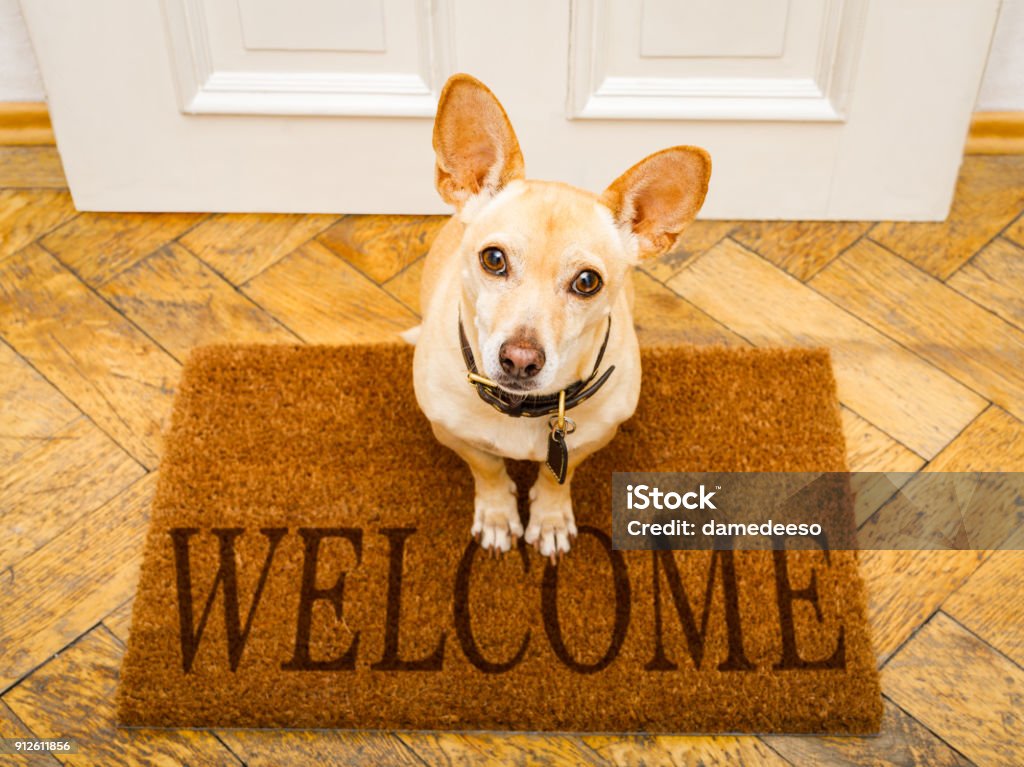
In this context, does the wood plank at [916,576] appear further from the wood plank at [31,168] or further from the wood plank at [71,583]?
the wood plank at [31,168]

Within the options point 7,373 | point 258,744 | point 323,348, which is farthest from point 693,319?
point 7,373

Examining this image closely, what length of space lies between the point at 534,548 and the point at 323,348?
583 mm

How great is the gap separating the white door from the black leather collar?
72 centimetres

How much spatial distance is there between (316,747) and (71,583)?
0.51 metres

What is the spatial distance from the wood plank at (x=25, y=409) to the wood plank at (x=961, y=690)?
1.49 meters

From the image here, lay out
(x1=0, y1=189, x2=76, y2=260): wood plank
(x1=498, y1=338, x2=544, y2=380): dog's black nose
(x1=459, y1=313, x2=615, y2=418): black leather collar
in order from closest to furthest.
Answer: (x1=498, y1=338, x2=544, y2=380): dog's black nose < (x1=459, y1=313, x2=615, y2=418): black leather collar < (x1=0, y1=189, x2=76, y2=260): wood plank

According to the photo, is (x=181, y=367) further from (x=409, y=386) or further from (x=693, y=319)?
(x=693, y=319)

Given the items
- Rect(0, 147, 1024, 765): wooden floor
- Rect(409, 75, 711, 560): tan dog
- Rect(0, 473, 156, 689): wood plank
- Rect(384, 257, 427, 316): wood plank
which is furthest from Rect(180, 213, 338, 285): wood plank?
Rect(409, 75, 711, 560): tan dog

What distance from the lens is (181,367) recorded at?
1922mm

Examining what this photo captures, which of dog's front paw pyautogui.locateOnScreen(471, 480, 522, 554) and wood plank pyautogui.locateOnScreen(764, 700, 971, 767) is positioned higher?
dog's front paw pyautogui.locateOnScreen(471, 480, 522, 554)

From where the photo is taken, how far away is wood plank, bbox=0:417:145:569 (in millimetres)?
1705

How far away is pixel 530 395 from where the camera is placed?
1384 millimetres

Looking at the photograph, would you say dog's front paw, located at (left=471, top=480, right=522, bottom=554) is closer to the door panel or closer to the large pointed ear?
the large pointed ear

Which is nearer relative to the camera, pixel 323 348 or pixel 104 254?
pixel 323 348
